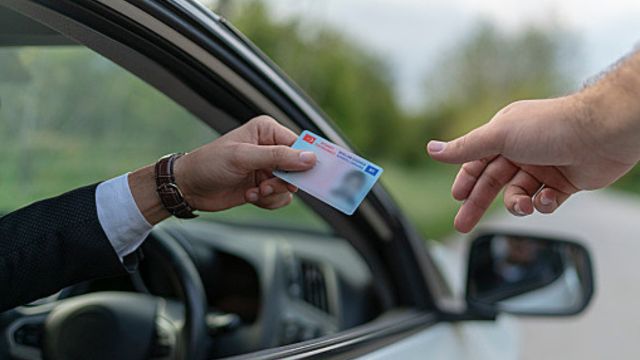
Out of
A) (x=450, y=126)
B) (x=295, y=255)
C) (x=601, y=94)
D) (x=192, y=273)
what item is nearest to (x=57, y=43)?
(x=192, y=273)

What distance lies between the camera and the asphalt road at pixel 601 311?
709 cm

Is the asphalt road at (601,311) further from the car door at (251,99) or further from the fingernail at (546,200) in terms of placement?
the fingernail at (546,200)

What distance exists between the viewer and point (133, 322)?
7.12ft

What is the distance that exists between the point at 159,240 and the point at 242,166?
88 cm

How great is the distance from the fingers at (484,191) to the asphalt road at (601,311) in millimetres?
1569

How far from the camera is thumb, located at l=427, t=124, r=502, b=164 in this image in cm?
154

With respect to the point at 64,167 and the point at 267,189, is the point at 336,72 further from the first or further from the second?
the point at 267,189

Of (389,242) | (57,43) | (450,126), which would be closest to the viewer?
(57,43)

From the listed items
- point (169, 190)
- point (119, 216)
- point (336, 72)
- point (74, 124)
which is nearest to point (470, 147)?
point (169, 190)

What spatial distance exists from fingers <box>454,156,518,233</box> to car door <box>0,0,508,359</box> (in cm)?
38

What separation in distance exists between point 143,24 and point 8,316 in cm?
85

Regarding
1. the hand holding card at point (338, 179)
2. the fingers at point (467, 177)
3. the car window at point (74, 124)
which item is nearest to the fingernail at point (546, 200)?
the fingers at point (467, 177)

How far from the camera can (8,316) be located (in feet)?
6.31

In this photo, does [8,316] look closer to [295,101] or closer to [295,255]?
[295,101]
